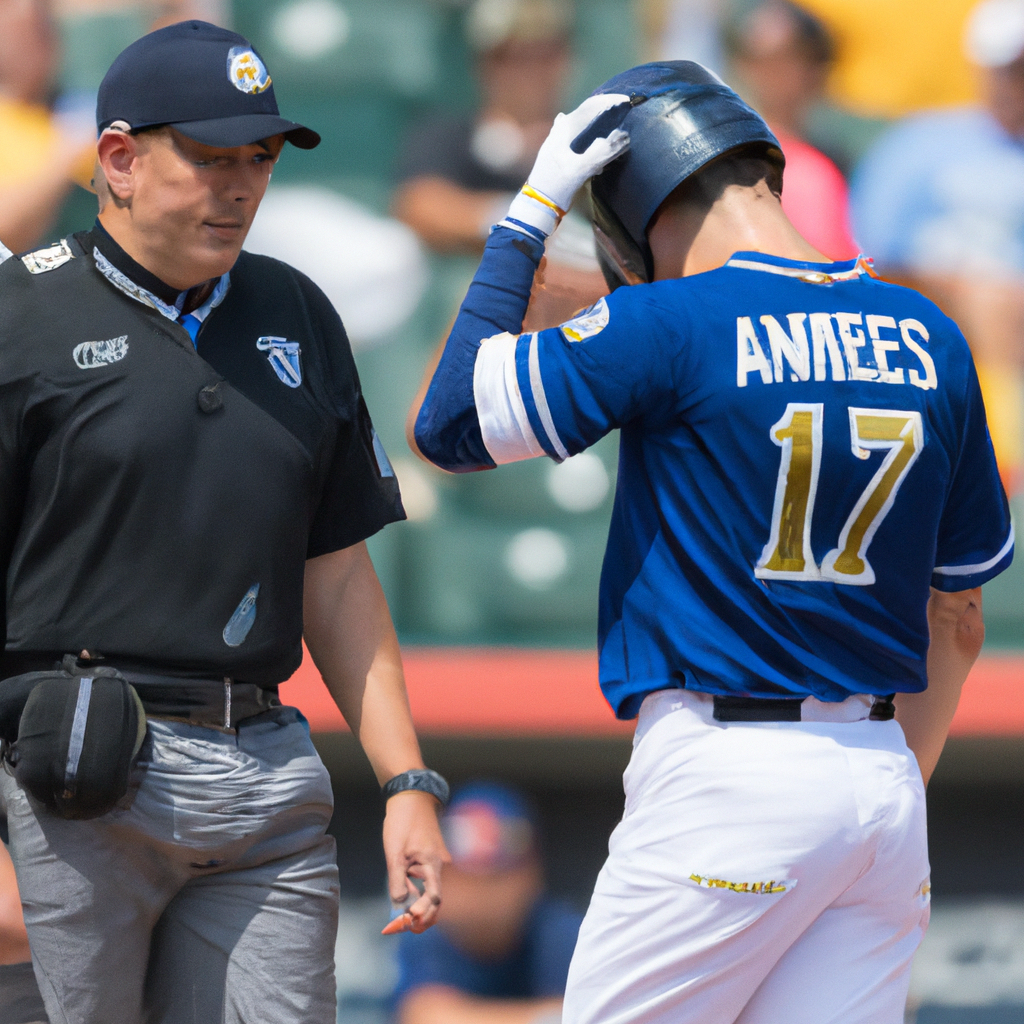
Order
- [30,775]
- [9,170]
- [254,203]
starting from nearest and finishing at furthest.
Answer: [30,775] → [254,203] → [9,170]

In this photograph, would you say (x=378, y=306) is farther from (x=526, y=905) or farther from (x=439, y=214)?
(x=526, y=905)

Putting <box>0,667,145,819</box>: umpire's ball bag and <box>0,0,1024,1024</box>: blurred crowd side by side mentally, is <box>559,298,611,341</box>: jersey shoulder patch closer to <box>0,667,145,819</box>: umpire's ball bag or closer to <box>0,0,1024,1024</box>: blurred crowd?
<box>0,667,145,819</box>: umpire's ball bag

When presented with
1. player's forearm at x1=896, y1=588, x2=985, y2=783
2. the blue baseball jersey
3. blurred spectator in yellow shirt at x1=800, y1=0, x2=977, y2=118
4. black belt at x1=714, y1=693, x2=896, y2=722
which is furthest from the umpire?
blurred spectator in yellow shirt at x1=800, y1=0, x2=977, y2=118

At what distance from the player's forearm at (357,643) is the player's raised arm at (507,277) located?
0.24 meters

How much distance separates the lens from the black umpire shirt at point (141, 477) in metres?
1.67

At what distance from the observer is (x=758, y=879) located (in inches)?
63.2

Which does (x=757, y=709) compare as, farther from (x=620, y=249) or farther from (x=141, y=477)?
(x=141, y=477)

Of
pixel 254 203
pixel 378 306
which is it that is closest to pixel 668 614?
pixel 254 203

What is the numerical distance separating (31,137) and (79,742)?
404 cm

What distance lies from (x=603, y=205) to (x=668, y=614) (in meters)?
0.57

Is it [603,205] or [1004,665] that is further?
[1004,665]

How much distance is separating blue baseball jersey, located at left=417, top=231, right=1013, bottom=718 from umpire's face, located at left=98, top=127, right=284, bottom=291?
0.32 meters

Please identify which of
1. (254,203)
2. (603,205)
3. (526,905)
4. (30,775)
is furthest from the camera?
(526,905)

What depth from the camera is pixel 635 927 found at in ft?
5.38
